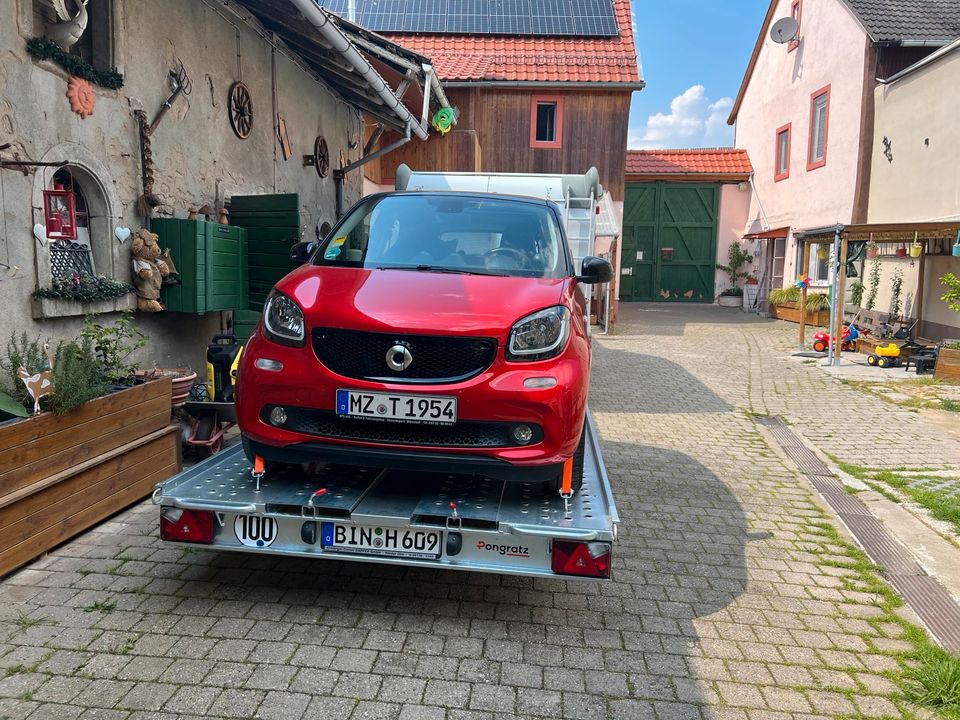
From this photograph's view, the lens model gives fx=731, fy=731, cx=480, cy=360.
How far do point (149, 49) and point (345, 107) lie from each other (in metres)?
6.91

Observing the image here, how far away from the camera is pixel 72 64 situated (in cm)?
539

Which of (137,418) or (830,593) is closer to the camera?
(830,593)

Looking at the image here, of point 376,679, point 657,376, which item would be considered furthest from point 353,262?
point 657,376

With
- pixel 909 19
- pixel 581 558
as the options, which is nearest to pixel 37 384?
pixel 581 558

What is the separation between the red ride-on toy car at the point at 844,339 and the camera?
13.6 metres

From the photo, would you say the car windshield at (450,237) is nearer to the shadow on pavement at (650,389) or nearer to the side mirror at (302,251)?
the side mirror at (302,251)

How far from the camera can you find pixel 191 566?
4.05 metres

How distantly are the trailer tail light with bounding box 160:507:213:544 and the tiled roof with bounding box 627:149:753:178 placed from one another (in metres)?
21.0

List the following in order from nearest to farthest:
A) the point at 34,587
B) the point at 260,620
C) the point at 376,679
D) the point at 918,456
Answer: the point at 376,679, the point at 260,620, the point at 34,587, the point at 918,456

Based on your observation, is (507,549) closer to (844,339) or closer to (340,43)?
(340,43)

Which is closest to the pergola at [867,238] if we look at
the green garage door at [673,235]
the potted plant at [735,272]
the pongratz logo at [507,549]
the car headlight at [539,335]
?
the potted plant at [735,272]

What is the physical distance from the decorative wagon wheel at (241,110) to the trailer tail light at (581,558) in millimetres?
6851

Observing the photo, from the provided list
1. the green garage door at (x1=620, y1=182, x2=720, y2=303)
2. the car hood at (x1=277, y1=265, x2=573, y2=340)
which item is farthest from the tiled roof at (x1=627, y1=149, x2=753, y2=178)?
the car hood at (x1=277, y1=265, x2=573, y2=340)

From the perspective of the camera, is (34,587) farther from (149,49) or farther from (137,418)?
(149,49)
